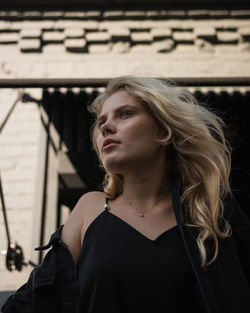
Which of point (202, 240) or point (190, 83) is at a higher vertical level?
point (190, 83)

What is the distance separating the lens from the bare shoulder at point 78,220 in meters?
1.40

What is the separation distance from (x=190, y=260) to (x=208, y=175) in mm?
514

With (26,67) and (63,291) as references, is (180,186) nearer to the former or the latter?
(63,291)

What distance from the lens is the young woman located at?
118 centimetres

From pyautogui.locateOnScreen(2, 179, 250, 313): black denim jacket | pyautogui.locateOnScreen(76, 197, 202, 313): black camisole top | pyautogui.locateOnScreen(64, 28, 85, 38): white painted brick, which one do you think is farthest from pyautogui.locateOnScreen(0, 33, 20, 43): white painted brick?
pyautogui.locateOnScreen(76, 197, 202, 313): black camisole top

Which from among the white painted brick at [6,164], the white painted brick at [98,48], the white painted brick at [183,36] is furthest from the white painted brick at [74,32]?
the white painted brick at [6,164]

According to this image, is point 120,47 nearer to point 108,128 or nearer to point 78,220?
point 108,128

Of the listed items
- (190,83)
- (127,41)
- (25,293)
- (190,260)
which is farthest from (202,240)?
(127,41)

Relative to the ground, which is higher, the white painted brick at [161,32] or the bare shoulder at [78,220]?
the white painted brick at [161,32]

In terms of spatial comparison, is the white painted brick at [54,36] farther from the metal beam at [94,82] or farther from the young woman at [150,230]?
the young woman at [150,230]

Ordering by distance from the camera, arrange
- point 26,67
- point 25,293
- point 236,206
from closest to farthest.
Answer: point 25,293, point 236,206, point 26,67

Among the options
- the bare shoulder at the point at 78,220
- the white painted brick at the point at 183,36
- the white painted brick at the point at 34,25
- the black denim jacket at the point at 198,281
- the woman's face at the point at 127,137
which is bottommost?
the black denim jacket at the point at 198,281

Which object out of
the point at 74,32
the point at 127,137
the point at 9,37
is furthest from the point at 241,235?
the point at 9,37

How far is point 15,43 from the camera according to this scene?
3596mm
